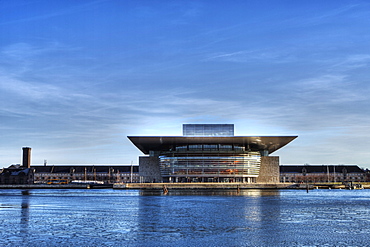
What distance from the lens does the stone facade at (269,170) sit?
102 m

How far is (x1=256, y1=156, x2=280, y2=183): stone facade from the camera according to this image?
101875 millimetres

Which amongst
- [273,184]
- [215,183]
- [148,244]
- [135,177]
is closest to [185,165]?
[215,183]

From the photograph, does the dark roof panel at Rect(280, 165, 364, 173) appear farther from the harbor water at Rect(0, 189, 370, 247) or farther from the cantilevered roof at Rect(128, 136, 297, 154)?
the harbor water at Rect(0, 189, 370, 247)

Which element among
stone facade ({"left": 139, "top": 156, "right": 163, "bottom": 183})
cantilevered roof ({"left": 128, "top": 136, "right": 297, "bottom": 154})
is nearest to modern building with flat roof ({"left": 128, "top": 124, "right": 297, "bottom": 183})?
cantilevered roof ({"left": 128, "top": 136, "right": 297, "bottom": 154})

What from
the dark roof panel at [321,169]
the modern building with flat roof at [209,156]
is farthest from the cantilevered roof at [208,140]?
the dark roof panel at [321,169]

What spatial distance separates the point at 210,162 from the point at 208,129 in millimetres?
6415

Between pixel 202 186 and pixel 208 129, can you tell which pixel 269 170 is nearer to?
Answer: pixel 208 129

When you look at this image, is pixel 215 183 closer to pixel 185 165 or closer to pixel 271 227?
pixel 185 165

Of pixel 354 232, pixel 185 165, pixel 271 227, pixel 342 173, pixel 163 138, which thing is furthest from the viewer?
pixel 342 173

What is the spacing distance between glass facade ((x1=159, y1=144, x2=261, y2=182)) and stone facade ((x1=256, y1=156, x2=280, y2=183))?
605cm

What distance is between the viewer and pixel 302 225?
23578 mm

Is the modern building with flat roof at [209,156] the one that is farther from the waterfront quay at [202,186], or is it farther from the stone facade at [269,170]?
the waterfront quay at [202,186]

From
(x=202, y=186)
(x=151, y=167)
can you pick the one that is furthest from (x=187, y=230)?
(x=151, y=167)

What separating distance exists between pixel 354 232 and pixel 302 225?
3232mm
